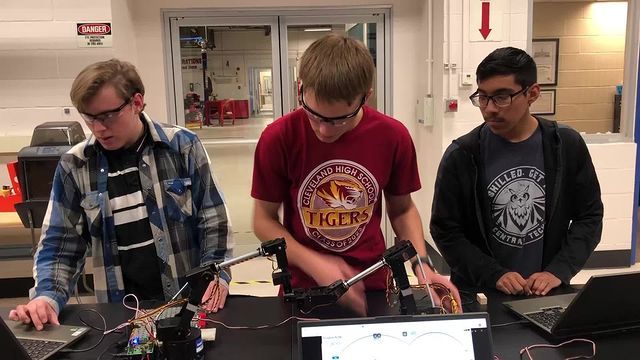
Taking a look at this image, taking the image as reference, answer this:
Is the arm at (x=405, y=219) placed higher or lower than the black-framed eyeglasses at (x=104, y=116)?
lower

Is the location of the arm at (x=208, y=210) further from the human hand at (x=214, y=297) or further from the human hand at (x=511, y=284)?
the human hand at (x=511, y=284)

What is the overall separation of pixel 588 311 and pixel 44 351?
4.09 ft

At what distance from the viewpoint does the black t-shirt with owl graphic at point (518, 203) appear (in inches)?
64.5

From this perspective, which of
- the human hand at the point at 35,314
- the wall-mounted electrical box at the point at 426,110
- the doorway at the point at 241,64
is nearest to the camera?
the human hand at the point at 35,314

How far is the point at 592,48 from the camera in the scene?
16.9 feet

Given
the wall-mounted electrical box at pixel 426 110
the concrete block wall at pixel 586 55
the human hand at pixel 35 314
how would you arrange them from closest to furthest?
the human hand at pixel 35 314 → the wall-mounted electrical box at pixel 426 110 → the concrete block wall at pixel 586 55

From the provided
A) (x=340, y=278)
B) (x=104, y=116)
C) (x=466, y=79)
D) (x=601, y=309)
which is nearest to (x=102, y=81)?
(x=104, y=116)

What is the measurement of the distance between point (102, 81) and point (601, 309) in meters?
1.40

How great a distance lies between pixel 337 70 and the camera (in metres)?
1.22

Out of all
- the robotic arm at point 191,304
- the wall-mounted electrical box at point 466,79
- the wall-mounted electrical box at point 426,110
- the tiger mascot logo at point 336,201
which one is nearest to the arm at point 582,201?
the tiger mascot logo at point 336,201

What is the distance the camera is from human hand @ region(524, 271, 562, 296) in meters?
1.45

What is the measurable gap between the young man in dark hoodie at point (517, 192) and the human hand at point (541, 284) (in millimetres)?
124

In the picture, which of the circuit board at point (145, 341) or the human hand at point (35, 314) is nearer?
the circuit board at point (145, 341)

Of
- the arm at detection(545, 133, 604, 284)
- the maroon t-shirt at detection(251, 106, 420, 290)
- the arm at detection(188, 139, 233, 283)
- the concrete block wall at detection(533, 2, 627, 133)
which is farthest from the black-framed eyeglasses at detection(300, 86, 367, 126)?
the concrete block wall at detection(533, 2, 627, 133)
